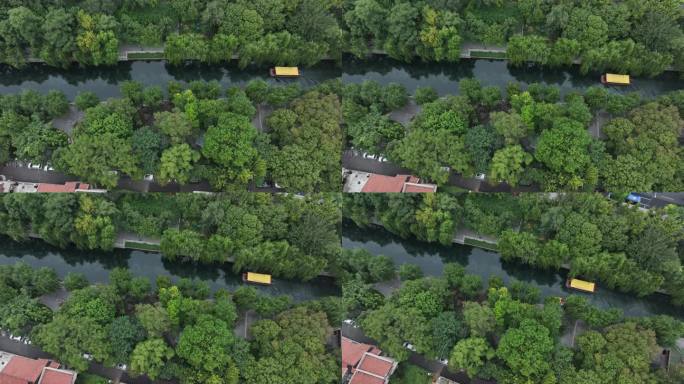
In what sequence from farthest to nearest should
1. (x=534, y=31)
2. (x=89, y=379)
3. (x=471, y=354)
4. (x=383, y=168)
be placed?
(x=534, y=31)
(x=383, y=168)
(x=89, y=379)
(x=471, y=354)

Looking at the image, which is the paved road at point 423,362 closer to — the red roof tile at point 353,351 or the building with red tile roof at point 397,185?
the red roof tile at point 353,351

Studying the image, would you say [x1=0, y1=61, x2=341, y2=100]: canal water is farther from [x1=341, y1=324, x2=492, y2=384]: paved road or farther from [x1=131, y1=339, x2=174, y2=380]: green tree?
[x1=131, y1=339, x2=174, y2=380]: green tree

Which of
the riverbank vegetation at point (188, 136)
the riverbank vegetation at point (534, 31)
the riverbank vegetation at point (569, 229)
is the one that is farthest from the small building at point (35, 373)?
the riverbank vegetation at point (534, 31)

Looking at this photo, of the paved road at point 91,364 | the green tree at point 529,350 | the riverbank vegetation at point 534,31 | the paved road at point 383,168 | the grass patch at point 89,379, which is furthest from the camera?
the riverbank vegetation at point 534,31

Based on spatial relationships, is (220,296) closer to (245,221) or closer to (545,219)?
(245,221)

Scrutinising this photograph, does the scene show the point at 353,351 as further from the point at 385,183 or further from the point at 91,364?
the point at 91,364

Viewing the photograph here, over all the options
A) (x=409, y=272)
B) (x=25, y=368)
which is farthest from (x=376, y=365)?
(x=25, y=368)
